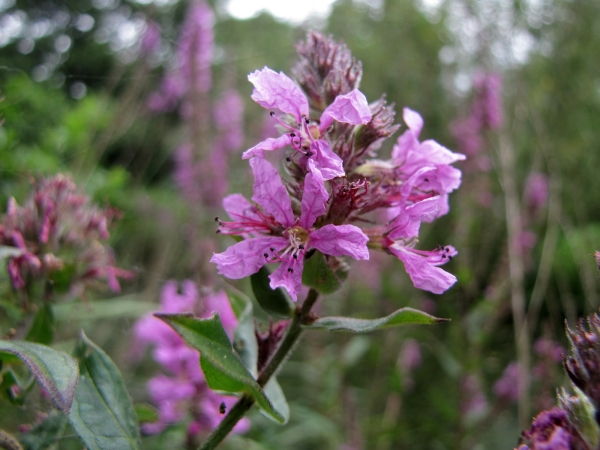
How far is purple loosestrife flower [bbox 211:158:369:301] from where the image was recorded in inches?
38.8

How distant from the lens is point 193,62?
14.0 feet

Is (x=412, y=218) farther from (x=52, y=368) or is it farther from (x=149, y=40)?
(x=149, y=40)

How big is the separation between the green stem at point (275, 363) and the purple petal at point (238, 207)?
255 mm

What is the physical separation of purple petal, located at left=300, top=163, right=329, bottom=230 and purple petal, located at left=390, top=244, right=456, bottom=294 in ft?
0.80

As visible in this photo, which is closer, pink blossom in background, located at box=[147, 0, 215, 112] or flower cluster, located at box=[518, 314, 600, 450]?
flower cluster, located at box=[518, 314, 600, 450]

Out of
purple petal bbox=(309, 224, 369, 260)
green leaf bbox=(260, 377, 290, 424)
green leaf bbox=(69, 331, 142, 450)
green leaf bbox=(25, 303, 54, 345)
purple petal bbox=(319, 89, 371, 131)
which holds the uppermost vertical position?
purple petal bbox=(319, 89, 371, 131)

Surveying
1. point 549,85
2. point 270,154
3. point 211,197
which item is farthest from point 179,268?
point 549,85

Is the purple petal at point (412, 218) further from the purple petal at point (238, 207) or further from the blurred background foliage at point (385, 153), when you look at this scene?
the blurred background foliage at point (385, 153)

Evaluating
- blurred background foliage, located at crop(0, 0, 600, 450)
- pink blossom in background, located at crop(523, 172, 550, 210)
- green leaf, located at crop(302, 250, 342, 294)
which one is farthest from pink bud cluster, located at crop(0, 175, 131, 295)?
pink blossom in background, located at crop(523, 172, 550, 210)

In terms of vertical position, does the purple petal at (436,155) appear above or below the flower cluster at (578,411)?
above

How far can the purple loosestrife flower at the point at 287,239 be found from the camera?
0.99m

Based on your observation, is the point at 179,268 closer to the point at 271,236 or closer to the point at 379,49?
the point at 271,236

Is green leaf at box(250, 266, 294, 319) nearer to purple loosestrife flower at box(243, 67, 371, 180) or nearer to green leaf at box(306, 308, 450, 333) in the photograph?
green leaf at box(306, 308, 450, 333)

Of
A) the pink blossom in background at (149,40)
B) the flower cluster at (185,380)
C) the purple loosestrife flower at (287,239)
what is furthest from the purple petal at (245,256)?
the pink blossom in background at (149,40)
